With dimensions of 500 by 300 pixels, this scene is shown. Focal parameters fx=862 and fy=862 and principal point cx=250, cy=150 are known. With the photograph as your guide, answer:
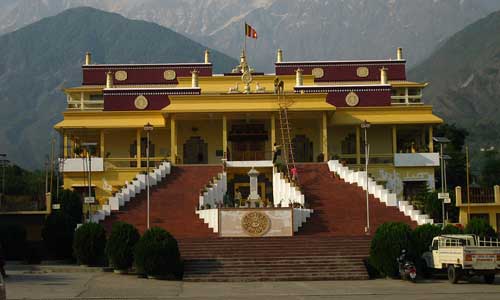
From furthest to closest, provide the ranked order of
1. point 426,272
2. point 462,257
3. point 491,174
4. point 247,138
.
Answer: point 491,174 → point 247,138 → point 426,272 → point 462,257

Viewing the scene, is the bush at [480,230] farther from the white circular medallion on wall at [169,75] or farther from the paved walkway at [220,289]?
the white circular medallion on wall at [169,75]

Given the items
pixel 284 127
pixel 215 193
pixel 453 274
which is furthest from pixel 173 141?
pixel 453 274

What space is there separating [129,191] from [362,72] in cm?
2474

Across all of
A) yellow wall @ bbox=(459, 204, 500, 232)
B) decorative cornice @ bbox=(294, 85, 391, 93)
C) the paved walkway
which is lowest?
the paved walkway

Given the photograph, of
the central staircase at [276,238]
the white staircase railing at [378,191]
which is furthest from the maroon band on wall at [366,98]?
the white staircase railing at [378,191]

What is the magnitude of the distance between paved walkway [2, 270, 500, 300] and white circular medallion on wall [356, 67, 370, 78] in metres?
31.8

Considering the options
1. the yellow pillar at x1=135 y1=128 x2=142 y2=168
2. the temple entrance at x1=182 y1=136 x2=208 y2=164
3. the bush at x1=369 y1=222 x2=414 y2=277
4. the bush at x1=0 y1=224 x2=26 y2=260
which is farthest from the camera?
the temple entrance at x1=182 y1=136 x2=208 y2=164

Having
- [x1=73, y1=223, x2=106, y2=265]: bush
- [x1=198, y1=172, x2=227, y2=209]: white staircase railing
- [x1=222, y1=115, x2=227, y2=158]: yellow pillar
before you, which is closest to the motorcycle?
[x1=73, y1=223, x2=106, y2=265]: bush

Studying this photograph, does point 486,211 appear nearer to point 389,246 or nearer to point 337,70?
point 389,246

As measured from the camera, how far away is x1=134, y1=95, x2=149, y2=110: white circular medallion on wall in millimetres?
53406

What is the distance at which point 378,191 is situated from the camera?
39844 millimetres

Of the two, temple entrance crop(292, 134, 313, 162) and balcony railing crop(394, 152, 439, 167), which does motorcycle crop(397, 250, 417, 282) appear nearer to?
balcony railing crop(394, 152, 439, 167)

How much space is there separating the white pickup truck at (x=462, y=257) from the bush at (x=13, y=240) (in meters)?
15.9

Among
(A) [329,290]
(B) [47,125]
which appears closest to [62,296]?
(A) [329,290]
